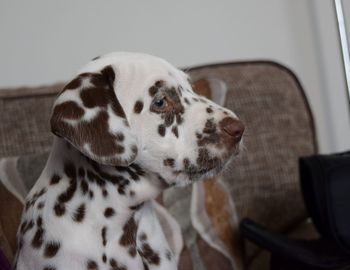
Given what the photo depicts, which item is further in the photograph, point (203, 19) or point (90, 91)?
point (203, 19)

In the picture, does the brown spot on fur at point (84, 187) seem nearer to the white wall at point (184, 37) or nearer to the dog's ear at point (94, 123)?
the dog's ear at point (94, 123)

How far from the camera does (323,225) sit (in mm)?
1602

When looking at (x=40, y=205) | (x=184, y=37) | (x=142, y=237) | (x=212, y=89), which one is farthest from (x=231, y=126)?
(x=184, y=37)

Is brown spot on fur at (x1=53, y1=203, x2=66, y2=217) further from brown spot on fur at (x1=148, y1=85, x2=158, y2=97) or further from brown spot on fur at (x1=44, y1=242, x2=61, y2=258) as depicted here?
brown spot on fur at (x1=148, y1=85, x2=158, y2=97)

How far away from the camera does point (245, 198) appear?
73.1 inches

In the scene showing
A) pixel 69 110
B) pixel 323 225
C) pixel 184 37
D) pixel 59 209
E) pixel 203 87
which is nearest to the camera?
pixel 69 110

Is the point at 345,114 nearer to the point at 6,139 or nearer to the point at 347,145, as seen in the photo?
the point at 347,145

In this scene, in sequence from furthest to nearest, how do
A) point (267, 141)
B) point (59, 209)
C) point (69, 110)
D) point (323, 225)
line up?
point (267, 141)
point (323, 225)
point (59, 209)
point (69, 110)

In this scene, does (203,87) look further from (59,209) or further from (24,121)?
(59,209)

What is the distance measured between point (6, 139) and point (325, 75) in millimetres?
1582

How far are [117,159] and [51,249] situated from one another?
0.25m

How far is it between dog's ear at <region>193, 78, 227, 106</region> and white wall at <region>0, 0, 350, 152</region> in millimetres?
549

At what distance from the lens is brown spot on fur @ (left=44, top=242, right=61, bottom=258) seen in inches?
47.6

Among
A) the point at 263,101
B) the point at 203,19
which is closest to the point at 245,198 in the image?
the point at 263,101
